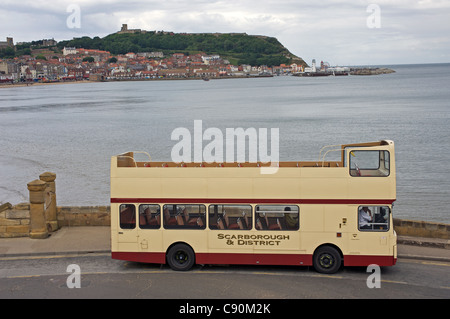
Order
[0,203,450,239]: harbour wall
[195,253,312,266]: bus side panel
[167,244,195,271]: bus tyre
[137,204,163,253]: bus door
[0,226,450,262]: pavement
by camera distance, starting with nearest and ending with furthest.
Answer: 1. [195,253,312,266]: bus side panel
2. [167,244,195,271]: bus tyre
3. [137,204,163,253]: bus door
4. [0,226,450,262]: pavement
5. [0,203,450,239]: harbour wall

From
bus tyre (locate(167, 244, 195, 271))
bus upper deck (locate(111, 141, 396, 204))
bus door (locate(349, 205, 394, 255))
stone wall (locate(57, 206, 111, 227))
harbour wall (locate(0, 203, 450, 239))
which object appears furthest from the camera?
stone wall (locate(57, 206, 111, 227))

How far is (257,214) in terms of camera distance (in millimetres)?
13531

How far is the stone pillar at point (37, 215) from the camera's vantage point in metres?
16.4

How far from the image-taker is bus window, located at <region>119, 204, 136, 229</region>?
1386 centimetres

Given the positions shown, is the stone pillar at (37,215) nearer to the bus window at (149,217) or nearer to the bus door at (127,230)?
the bus door at (127,230)

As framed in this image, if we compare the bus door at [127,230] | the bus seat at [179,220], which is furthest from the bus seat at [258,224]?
the bus door at [127,230]

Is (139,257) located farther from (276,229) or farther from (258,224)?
(276,229)

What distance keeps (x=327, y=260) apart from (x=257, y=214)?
1960 mm

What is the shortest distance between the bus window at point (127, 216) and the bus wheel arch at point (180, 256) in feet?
3.67

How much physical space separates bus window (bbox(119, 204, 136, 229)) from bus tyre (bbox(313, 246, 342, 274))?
4481 millimetres

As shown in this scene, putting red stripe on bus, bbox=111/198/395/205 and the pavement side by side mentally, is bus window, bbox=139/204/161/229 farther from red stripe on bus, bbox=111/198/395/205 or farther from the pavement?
the pavement

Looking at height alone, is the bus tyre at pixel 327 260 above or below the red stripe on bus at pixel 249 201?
below

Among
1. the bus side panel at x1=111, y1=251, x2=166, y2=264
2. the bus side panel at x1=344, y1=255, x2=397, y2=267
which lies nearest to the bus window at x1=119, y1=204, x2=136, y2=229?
the bus side panel at x1=111, y1=251, x2=166, y2=264

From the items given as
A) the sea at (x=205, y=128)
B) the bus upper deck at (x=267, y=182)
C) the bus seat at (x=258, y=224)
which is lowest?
the sea at (x=205, y=128)
